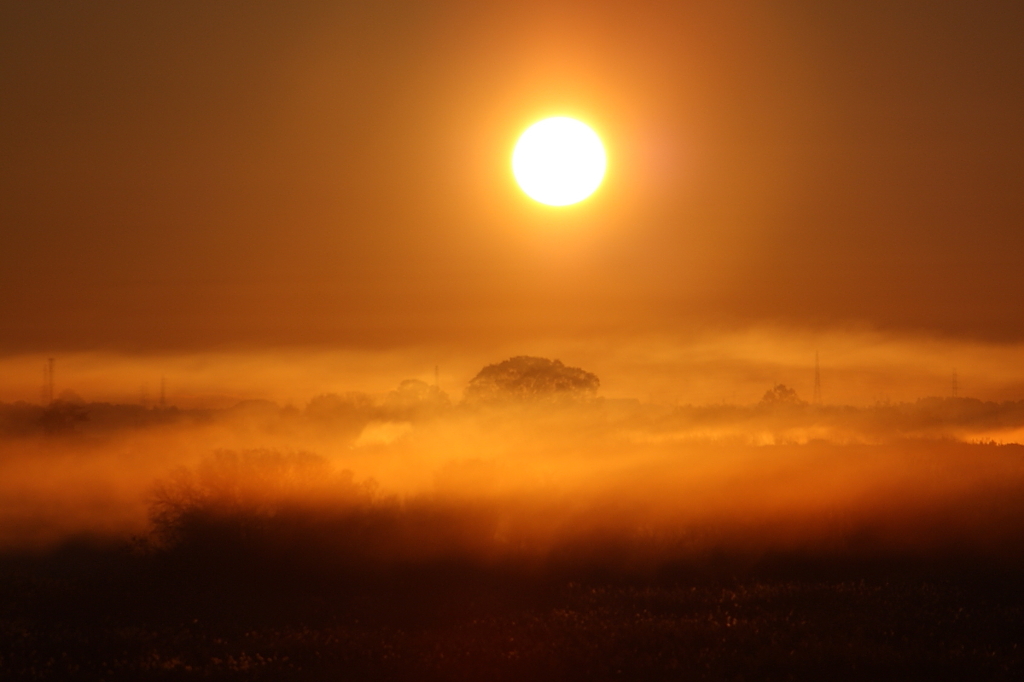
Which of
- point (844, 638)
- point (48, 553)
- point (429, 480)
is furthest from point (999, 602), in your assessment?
point (48, 553)

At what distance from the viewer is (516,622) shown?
39.2 metres

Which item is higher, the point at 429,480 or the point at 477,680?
the point at 429,480

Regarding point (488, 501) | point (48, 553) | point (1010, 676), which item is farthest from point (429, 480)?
point (1010, 676)

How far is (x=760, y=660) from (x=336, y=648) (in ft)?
40.9

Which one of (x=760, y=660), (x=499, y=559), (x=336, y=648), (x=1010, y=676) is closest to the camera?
(x=1010, y=676)

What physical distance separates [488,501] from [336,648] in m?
31.0

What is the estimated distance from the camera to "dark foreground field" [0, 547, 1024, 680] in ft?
101

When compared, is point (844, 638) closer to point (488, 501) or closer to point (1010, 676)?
Answer: point (1010, 676)

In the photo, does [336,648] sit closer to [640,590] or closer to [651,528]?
[640,590]

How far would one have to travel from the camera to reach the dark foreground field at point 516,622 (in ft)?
101

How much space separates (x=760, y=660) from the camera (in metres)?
30.9

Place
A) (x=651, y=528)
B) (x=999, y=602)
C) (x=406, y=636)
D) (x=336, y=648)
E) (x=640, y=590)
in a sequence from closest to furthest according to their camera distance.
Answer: (x=336, y=648) < (x=406, y=636) < (x=999, y=602) < (x=640, y=590) < (x=651, y=528)

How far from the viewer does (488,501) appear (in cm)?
6406

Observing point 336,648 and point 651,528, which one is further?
point 651,528
